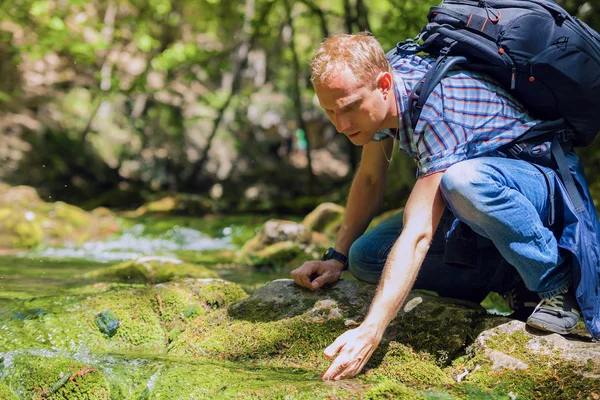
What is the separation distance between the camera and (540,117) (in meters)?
2.81

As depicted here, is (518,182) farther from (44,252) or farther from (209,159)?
(209,159)

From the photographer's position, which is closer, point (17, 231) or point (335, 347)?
point (335, 347)

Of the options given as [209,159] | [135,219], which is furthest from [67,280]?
[209,159]

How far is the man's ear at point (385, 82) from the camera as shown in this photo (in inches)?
102

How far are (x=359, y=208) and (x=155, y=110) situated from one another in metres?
15.2

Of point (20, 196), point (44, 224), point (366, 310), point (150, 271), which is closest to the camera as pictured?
point (366, 310)

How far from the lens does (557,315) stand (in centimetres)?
268

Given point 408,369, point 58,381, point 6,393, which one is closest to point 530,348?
point 408,369

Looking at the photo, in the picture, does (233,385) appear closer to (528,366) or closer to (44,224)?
(528,366)

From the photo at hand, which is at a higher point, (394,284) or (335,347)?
(394,284)

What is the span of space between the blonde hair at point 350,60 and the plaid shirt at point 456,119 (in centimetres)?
16

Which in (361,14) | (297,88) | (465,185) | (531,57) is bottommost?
(297,88)

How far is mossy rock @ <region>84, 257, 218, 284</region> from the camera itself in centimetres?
514

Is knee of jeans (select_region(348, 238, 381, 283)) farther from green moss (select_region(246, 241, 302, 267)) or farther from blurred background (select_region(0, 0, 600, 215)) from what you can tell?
blurred background (select_region(0, 0, 600, 215))
